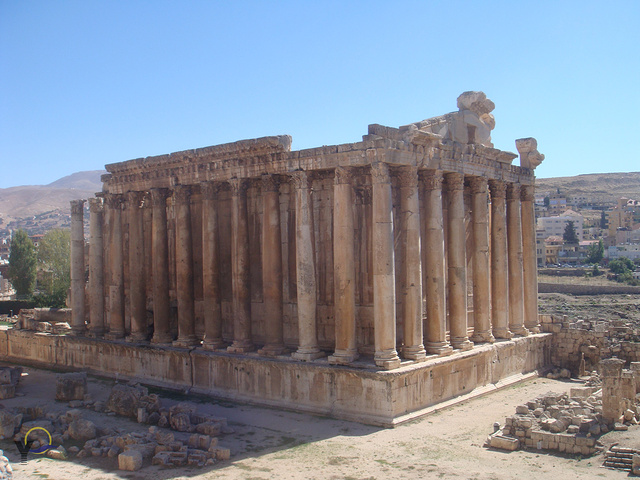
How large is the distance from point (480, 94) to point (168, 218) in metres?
12.2

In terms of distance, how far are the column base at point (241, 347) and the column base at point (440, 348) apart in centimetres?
559

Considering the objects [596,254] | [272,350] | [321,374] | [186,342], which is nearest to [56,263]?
[186,342]

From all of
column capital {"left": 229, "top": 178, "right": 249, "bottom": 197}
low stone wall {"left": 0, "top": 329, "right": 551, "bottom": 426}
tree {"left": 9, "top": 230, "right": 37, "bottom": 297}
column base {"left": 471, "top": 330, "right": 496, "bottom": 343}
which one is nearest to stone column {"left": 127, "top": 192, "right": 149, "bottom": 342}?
low stone wall {"left": 0, "top": 329, "right": 551, "bottom": 426}

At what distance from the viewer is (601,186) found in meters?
185

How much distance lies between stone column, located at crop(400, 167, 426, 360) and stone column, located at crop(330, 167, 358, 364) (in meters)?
1.52

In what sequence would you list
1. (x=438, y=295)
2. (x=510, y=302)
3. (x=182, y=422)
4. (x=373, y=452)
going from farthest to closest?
(x=510, y=302)
(x=438, y=295)
(x=182, y=422)
(x=373, y=452)

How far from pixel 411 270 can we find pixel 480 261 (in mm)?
4391

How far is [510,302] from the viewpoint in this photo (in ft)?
74.0

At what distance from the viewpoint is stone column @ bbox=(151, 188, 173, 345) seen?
72.6 feet

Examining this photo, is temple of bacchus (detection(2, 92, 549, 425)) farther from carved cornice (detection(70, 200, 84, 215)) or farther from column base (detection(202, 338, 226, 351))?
carved cornice (detection(70, 200, 84, 215))

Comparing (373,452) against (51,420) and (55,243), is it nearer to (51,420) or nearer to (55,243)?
(51,420)

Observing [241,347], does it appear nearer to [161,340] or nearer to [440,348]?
[161,340]

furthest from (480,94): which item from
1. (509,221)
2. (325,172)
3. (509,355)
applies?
(509,355)

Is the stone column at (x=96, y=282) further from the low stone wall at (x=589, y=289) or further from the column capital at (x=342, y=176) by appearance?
the low stone wall at (x=589, y=289)
